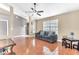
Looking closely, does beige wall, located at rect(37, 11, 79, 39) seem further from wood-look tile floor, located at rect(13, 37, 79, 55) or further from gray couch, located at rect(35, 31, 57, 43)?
wood-look tile floor, located at rect(13, 37, 79, 55)

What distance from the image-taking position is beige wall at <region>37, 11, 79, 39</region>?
2.33 metres

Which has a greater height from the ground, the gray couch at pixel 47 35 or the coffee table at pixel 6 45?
the gray couch at pixel 47 35

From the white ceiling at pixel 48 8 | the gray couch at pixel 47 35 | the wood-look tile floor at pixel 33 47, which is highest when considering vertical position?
the white ceiling at pixel 48 8

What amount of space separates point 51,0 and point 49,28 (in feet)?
2.07

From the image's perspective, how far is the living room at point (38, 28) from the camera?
7.41ft

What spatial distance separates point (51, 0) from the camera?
2.07m

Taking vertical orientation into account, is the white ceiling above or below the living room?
above

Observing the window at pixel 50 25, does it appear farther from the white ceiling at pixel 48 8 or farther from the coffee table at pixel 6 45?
the coffee table at pixel 6 45

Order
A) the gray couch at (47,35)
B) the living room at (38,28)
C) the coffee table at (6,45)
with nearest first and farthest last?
the coffee table at (6,45), the living room at (38,28), the gray couch at (47,35)

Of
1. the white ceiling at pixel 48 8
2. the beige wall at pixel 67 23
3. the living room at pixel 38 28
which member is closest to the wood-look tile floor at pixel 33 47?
the living room at pixel 38 28

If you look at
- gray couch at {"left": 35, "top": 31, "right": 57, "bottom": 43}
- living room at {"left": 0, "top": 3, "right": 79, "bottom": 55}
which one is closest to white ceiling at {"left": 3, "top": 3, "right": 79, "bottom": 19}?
living room at {"left": 0, "top": 3, "right": 79, "bottom": 55}

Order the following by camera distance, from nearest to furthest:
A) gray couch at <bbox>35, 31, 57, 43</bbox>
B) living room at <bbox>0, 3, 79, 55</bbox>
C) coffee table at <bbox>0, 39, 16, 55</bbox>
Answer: coffee table at <bbox>0, 39, 16, 55</bbox>, living room at <bbox>0, 3, 79, 55</bbox>, gray couch at <bbox>35, 31, 57, 43</bbox>

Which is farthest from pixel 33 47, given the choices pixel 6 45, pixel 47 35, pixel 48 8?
pixel 48 8

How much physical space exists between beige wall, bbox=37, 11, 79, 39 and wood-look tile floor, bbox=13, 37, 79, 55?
265 millimetres
